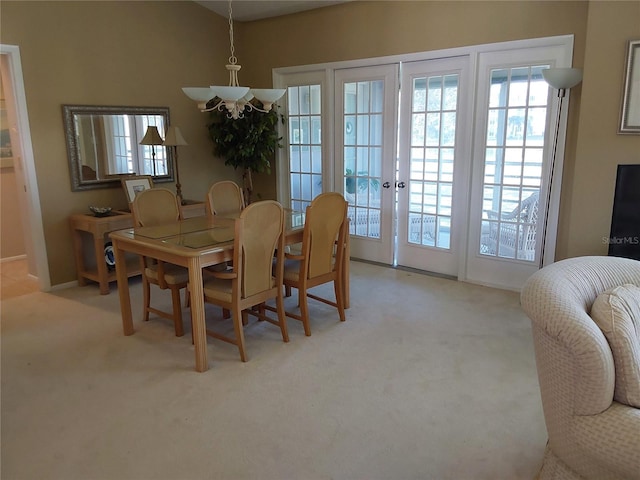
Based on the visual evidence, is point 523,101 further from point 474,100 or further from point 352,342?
point 352,342

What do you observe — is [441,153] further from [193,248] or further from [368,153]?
[193,248]

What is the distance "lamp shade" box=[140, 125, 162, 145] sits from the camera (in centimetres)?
502

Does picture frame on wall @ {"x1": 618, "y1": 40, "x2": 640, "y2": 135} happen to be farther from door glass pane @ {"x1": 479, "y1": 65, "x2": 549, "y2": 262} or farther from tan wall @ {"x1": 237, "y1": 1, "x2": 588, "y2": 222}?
door glass pane @ {"x1": 479, "y1": 65, "x2": 549, "y2": 262}

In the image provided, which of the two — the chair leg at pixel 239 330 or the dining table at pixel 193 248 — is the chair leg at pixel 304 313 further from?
the chair leg at pixel 239 330

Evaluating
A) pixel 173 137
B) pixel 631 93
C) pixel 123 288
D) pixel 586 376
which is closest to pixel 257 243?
pixel 123 288

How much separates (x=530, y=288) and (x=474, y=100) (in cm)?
293

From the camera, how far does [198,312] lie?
116 inches

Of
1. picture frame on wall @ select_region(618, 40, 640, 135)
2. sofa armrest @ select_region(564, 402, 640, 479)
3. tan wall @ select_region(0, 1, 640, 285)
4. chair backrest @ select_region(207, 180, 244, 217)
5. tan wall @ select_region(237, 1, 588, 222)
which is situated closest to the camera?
sofa armrest @ select_region(564, 402, 640, 479)

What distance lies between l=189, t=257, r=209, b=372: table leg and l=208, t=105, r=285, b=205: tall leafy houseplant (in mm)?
2771

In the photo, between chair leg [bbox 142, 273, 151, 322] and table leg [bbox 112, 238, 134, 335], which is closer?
table leg [bbox 112, 238, 134, 335]

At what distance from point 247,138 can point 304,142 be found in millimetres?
682

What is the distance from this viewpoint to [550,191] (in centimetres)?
404

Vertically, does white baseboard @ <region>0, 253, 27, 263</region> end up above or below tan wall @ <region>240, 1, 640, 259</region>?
below

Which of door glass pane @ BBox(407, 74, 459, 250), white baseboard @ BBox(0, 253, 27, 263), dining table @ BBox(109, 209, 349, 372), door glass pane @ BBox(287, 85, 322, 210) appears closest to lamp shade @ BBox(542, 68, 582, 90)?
door glass pane @ BBox(407, 74, 459, 250)
